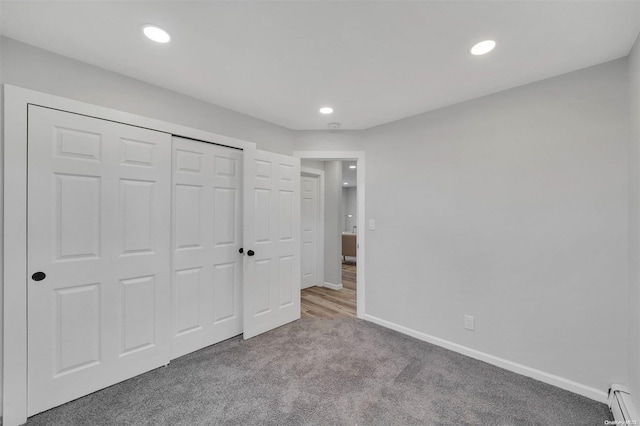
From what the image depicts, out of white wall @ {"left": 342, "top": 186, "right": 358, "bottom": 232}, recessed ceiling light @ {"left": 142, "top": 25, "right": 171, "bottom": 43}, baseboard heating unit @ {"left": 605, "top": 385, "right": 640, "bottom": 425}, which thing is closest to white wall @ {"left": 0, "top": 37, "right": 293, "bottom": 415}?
recessed ceiling light @ {"left": 142, "top": 25, "right": 171, "bottom": 43}

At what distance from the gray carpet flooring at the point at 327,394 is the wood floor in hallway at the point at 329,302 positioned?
93 cm

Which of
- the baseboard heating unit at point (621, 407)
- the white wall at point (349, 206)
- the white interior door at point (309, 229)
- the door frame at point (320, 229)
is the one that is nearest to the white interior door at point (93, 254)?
the white interior door at point (309, 229)

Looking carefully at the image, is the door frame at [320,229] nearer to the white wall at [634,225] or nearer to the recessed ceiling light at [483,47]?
the recessed ceiling light at [483,47]

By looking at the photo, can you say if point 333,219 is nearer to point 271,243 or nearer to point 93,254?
point 271,243

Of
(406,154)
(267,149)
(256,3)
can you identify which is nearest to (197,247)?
(267,149)

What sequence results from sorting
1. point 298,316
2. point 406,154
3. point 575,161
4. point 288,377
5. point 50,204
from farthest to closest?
1. point 298,316
2. point 406,154
3. point 288,377
4. point 575,161
5. point 50,204

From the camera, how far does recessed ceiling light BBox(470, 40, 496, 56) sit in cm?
166

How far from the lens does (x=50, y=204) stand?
179cm

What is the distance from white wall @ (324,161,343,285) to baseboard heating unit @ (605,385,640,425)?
3.44 metres

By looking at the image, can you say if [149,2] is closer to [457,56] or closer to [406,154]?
[457,56]

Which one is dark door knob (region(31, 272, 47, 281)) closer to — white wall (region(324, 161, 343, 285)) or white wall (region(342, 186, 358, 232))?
white wall (region(324, 161, 343, 285))

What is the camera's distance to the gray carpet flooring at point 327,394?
172 centimetres

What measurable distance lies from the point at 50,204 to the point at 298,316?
2.60 meters

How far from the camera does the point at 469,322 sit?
2.51 metres
